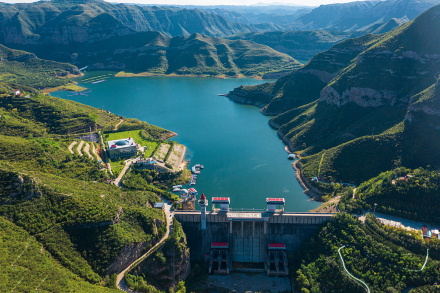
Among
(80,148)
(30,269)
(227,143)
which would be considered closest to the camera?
(30,269)

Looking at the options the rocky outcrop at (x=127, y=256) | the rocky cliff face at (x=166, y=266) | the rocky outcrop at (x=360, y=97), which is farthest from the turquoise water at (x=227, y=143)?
the rocky outcrop at (x=127, y=256)

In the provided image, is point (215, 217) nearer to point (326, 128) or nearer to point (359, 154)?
point (359, 154)

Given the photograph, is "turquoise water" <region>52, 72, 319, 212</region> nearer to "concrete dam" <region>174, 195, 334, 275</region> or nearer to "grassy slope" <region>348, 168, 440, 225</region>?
"concrete dam" <region>174, 195, 334, 275</region>

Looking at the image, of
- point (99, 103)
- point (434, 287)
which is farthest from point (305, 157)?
point (99, 103)

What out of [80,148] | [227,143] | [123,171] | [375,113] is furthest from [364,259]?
[80,148]

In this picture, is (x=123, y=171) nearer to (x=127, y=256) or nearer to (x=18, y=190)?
(x=18, y=190)
